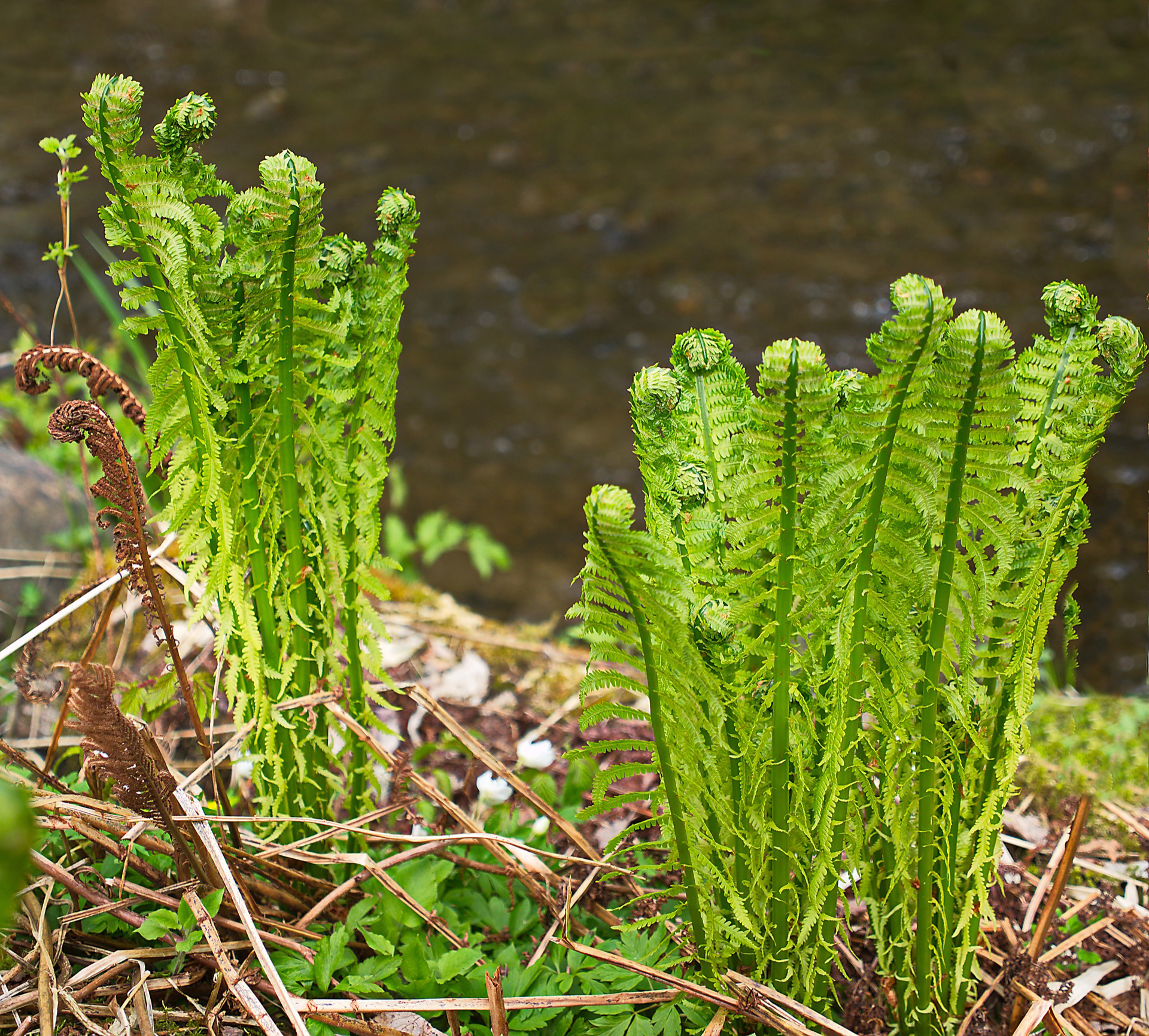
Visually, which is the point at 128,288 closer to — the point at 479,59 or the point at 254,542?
the point at 254,542

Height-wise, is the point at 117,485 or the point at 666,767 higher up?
the point at 117,485

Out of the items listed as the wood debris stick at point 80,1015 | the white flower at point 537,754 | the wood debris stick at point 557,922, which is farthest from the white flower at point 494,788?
the wood debris stick at point 80,1015

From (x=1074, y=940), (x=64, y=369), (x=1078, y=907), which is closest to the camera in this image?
(x=64, y=369)

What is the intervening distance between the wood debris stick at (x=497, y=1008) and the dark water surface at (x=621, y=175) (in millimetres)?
3722

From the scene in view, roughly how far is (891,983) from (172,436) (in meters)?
1.13

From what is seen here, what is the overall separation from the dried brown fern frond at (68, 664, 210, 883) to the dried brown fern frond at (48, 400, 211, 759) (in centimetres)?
8

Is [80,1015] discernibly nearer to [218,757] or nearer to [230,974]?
[230,974]

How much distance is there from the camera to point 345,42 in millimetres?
7383

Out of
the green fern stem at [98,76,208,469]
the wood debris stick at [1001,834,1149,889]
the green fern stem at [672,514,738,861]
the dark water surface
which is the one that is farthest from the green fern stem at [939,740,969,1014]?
the dark water surface

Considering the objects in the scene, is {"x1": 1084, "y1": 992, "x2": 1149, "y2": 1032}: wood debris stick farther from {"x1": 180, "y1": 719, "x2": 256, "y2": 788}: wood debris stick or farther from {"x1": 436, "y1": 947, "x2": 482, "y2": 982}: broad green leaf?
{"x1": 180, "y1": 719, "x2": 256, "y2": 788}: wood debris stick

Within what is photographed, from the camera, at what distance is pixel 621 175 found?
21.1 feet

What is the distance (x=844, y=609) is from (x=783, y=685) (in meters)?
0.10

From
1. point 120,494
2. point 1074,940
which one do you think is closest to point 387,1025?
point 120,494

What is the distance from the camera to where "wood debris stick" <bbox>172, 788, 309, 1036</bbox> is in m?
1.04
